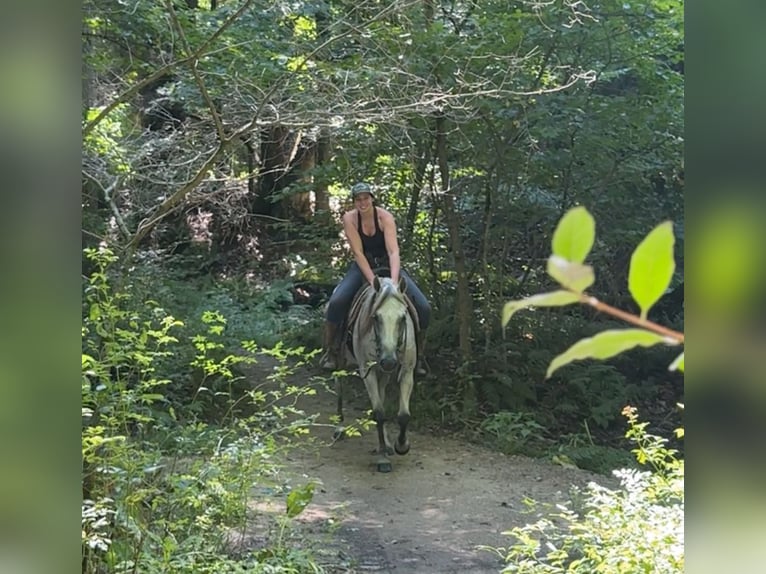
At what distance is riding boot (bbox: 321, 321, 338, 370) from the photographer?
580 cm

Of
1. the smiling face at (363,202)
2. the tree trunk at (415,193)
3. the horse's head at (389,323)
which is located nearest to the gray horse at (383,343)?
the horse's head at (389,323)

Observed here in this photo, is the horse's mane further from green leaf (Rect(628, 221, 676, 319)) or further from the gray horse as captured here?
green leaf (Rect(628, 221, 676, 319))

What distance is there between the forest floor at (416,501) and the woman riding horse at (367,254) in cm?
84

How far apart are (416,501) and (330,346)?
1.54 meters

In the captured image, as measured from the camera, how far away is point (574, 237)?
67 cm

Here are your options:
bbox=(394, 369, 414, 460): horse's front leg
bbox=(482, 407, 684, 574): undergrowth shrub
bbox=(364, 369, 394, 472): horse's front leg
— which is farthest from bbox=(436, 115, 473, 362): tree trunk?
bbox=(482, 407, 684, 574): undergrowth shrub

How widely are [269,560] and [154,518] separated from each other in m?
0.56

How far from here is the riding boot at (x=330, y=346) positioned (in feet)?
19.0

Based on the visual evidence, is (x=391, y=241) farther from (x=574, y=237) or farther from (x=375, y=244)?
(x=574, y=237)

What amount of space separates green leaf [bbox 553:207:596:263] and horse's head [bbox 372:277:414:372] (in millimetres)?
4162

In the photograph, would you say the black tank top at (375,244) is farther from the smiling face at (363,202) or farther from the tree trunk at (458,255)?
the tree trunk at (458,255)

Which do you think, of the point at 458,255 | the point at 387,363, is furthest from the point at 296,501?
the point at 458,255
